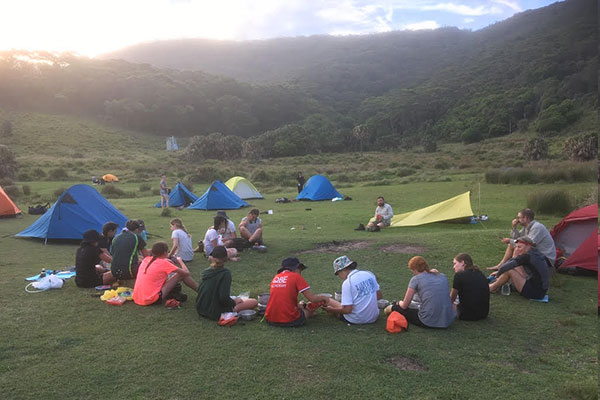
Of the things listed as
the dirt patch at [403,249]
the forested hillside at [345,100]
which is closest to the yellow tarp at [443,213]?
the dirt patch at [403,249]

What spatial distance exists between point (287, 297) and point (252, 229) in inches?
218

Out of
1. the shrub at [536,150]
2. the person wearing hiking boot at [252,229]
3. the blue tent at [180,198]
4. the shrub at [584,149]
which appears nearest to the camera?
the person wearing hiking boot at [252,229]

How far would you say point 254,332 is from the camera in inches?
226

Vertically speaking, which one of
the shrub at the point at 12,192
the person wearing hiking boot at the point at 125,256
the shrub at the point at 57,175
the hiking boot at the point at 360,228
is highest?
the shrub at the point at 57,175

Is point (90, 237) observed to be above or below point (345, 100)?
below

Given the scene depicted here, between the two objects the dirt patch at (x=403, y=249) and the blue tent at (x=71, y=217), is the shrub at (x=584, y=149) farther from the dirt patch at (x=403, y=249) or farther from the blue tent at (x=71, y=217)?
the blue tent at (x=71, y=217)

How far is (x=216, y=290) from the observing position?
6094 mm

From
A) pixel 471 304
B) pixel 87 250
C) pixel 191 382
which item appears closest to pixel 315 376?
pixel 191 382

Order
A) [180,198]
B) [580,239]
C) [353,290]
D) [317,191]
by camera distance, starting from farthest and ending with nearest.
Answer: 1. [317,191]
2. [180,198]
3. [580,239]
4. [353,290]

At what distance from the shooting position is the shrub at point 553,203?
1471 cm

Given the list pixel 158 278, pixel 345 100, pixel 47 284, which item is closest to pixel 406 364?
pixel 158 278

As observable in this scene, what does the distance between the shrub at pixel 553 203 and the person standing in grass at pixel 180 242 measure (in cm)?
1170

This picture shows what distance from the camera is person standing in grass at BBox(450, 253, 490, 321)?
6078mm

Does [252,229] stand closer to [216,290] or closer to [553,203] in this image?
[216,290]
